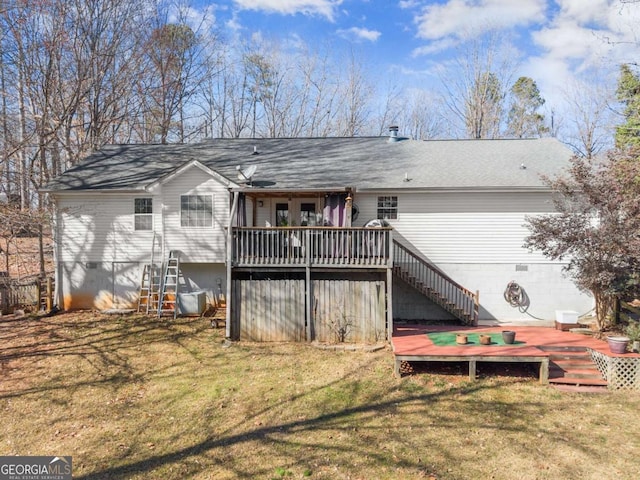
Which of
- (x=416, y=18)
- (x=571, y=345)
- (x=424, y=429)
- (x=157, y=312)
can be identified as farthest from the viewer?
(x=416, y=18)

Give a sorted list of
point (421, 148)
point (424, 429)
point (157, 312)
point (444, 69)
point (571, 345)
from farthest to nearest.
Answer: point (444, 69)
point (421, 148)
point (157, 312)
point (571, 345)
point (424, 429)

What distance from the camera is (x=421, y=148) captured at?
51.9 feet

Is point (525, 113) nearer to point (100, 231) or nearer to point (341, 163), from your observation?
point (341, 163)

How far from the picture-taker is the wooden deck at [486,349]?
8211 millimetres

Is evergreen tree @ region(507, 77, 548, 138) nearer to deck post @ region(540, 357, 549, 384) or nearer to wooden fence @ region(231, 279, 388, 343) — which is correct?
wooden fence @ region(231, 279, 388, 343)

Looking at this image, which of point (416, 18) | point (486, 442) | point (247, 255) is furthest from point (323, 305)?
point (416, 18)

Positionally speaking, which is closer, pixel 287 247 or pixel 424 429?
pixel 424 429

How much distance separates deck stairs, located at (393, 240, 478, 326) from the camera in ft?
38.9

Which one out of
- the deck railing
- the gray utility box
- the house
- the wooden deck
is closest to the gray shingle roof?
the house

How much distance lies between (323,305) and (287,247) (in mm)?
1956

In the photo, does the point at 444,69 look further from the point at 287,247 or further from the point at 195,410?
the point at 195,410

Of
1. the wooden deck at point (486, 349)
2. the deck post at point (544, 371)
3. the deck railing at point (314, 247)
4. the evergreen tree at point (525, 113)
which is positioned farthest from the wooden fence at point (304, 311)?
the evergreen tree at point (525, 113)

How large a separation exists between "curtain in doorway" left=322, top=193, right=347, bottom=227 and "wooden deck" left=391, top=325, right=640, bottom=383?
372 cm

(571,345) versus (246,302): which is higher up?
(246,302)
